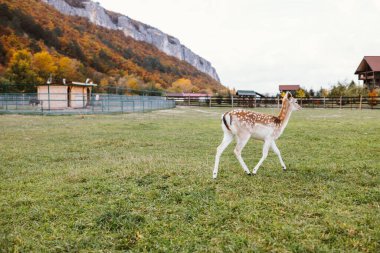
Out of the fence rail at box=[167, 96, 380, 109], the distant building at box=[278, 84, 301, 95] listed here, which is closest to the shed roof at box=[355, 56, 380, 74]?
the distant building at box=[278, 84, 301, 95]

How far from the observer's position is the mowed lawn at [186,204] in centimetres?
348

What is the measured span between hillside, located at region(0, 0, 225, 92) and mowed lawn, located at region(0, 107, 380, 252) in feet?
177

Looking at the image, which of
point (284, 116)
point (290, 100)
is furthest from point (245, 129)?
point (290, 100)

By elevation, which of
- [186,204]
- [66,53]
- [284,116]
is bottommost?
[186,204]

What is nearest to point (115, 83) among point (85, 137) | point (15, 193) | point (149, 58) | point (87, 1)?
point (149, 58)

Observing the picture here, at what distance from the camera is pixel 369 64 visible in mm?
64688

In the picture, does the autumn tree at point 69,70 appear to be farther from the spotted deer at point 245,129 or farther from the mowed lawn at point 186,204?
the spotted deer at point 245,129

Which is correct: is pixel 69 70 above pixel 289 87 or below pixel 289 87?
above

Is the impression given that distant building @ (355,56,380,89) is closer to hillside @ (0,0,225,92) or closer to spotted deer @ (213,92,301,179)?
hillside @ (0,0,225,92)

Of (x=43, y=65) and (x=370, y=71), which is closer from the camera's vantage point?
(x=370, y=71)

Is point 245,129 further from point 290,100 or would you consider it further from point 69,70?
point 69,70

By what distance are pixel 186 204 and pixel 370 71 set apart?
237 feet

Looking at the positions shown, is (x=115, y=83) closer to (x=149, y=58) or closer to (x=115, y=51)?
(x=115, y=51)

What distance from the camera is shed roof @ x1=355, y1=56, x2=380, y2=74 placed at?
64.1 meters
